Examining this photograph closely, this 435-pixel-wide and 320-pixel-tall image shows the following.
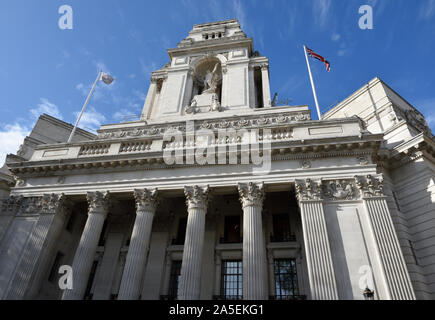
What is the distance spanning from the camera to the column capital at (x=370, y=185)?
16.3 meters

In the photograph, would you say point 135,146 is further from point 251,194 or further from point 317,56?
point 317,56

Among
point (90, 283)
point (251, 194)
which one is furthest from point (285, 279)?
point (90, 283)

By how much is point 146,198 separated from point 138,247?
3.27 metres

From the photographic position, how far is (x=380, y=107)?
2341cm

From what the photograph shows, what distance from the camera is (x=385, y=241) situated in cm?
1485

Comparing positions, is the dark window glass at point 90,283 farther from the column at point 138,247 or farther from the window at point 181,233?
the window at point 181,233

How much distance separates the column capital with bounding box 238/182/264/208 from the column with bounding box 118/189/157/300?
19.8 feet

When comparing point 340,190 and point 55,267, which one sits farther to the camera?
point 55,267

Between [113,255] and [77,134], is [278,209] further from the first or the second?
[77,134]

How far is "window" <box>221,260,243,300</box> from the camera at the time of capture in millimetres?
18406

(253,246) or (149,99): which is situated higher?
(149,99)

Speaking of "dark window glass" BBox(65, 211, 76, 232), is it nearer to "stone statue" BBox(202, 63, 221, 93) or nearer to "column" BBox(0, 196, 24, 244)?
"column" BBox(0, 196, 24, 244)

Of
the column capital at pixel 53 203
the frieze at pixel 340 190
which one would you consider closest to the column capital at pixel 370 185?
the frieze at pixel 340 190

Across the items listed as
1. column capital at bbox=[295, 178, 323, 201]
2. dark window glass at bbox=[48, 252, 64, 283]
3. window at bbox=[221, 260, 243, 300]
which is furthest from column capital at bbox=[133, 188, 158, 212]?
column capital at bbox=[295, 178, 323, 201]
